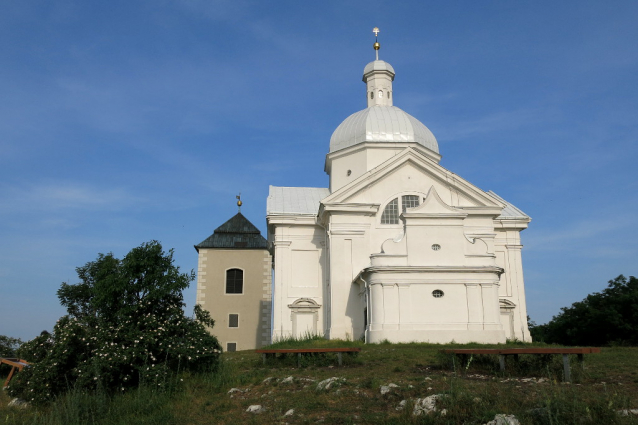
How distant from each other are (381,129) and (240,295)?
50.9 feet

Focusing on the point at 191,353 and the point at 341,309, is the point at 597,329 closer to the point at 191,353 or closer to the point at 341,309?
the point at 341,309

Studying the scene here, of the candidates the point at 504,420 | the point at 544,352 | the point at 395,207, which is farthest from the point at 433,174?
the point at 504,420

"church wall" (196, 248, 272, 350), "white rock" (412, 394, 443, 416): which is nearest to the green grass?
"white rock" (412, 394, 443, 416)

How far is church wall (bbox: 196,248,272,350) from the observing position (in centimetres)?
3862

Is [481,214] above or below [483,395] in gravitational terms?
above

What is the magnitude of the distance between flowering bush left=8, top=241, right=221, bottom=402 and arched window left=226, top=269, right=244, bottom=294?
25080 millimetres

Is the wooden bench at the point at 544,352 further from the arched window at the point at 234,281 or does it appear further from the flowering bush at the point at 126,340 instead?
the arched window at the point at 234,281

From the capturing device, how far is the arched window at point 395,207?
2841cm

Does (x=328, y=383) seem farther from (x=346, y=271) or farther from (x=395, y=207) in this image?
(x=395, y=207)

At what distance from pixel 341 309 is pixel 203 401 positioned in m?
15.6

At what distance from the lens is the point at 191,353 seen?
13.4 metres

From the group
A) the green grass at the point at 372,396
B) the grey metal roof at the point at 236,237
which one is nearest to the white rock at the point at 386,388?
the green grass at the point at 372,396

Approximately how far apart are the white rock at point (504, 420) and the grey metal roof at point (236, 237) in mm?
34109

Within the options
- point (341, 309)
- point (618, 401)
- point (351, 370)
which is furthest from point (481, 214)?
point (618, 401)
